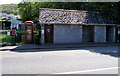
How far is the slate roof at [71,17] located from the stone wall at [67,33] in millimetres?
708

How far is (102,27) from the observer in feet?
66.7

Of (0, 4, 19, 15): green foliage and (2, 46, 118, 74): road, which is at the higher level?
(0, 4, 19, 15): green foliage

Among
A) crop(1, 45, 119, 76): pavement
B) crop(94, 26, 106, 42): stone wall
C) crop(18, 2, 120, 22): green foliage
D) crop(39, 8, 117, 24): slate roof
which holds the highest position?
crop(18, 2, 120, 22): green foliage

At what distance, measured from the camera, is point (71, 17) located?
1953cm

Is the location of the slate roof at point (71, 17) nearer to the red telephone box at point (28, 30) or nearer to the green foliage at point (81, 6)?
the green foliage at point (81, 6)

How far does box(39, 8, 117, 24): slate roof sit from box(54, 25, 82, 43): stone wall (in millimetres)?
708

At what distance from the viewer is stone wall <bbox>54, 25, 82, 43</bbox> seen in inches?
717

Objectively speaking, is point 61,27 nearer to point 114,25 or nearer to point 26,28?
point 26,28

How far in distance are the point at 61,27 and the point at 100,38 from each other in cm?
600

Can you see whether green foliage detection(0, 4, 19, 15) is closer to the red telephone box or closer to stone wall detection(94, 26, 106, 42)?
the red telephone box

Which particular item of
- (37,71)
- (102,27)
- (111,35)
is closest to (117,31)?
(111,35)

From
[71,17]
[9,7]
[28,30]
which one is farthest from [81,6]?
[9,7]

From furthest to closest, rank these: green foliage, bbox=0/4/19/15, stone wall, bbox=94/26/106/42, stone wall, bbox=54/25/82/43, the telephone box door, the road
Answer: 1. green foliage, bbox=0/4/19/15
2. stone wall, bbox=94/26/106/42
3. stone wall, bbox=54/25/82/43
4. the telephone box door
5. the road

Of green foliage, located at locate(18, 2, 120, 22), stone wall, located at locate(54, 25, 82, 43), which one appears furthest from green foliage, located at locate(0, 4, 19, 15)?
stone wall, located at locate(54, 25, 82, 43)
